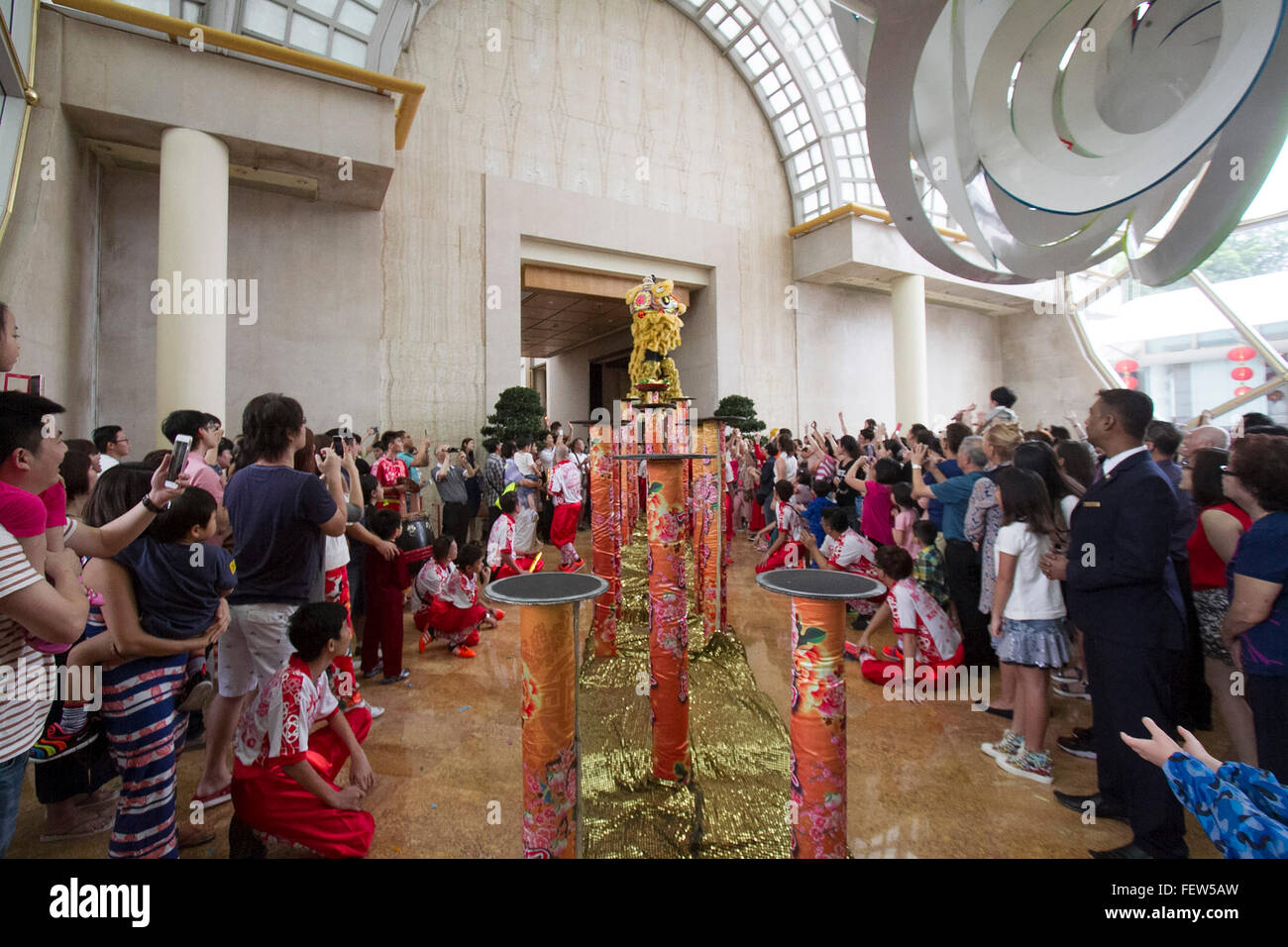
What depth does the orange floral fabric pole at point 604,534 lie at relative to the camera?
15.7 ft

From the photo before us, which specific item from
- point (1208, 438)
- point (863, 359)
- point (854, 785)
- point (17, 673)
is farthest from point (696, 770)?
point (863, 359)

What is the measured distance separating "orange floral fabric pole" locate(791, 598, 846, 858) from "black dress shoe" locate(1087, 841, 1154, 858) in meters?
1.04

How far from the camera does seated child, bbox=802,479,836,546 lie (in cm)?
582

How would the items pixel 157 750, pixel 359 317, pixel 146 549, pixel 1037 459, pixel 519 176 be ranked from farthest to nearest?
pixel 519 176, pixel 359 317, pixel 1037 459, pixel 146 549, pixel 157 750

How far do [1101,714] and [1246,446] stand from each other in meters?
1.19

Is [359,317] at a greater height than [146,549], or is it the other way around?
[359,317]

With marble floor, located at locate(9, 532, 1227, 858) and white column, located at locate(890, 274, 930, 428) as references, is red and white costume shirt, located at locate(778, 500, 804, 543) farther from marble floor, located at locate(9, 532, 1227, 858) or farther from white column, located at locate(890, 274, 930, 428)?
white column, located at locate(890, 274, 930, 428)

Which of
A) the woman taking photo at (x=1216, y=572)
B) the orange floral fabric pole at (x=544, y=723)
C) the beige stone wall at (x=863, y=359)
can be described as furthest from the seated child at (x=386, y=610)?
the beige stone wall at (x=863, y=359)

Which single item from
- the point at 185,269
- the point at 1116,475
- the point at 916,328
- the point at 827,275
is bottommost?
the point at 1116,475

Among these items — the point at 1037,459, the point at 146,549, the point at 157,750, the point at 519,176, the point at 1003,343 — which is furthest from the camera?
the point at 1003,343

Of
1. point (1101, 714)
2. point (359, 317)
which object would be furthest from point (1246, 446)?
point (359, 317)

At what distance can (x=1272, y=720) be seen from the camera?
6.43ft

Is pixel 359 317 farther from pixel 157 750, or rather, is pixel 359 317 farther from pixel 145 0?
pixel 157 750

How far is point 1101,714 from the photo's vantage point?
7.90 ft
